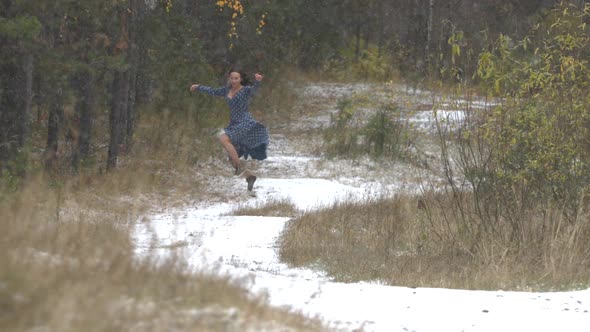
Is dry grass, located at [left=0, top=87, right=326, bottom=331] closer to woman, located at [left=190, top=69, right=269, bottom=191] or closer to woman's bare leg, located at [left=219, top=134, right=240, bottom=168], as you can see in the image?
woman, located at [left=190, top=69, right=269, bottom=191]

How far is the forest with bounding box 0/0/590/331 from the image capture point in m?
4.69

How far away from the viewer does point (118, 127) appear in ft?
49.4

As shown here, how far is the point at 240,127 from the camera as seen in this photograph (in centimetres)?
1374

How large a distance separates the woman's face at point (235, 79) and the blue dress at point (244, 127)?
9cm

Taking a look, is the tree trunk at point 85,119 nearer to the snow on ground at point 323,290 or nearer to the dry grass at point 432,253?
the snow on ground at point 323,290

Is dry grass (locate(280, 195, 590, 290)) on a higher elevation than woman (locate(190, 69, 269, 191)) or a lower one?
lower

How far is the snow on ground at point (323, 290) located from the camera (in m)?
6.59

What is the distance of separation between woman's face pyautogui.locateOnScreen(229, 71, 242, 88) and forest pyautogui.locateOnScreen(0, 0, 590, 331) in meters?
1.59

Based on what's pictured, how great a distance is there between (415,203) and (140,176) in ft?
14.8

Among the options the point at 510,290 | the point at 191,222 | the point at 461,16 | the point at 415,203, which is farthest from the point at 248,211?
the point at 461,16

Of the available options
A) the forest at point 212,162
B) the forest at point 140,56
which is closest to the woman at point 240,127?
the forest at point 212,162

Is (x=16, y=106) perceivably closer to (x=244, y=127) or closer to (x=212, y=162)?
(x=244, y=127)

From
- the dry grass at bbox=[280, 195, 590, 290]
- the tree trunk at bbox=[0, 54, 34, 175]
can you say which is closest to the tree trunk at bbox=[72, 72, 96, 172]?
the tree trunk at bbox=[0, 54, 34, 175]

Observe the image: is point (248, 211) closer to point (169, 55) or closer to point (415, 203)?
point (415, 203)
